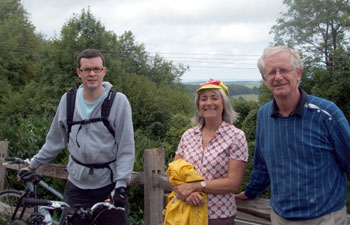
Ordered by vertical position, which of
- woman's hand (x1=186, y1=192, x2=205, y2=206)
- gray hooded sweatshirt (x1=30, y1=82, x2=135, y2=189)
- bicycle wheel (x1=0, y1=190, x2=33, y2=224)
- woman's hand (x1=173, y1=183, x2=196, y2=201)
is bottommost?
bicycle wheel (x1=0, y1=190, x2=33, y2=224)

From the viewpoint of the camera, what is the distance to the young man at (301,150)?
2.08m

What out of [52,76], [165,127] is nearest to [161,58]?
[52,76]

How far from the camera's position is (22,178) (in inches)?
130

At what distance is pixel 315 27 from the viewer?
33562 millimetres

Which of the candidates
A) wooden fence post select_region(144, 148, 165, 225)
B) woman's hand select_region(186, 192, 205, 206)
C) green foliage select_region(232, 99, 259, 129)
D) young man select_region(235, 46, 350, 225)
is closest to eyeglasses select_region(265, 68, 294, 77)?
young man select_region(235, 46, 350, 225)

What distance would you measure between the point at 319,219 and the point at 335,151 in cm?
39

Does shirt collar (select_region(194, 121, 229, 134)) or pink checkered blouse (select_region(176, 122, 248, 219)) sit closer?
pink checkered blouse (select_region(176, 122, 248, 219))

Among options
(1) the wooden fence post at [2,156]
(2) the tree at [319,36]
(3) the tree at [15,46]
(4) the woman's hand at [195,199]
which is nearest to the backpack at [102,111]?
(4) the woman's hand at [195,199]

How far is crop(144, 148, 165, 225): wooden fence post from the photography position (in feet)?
11.3

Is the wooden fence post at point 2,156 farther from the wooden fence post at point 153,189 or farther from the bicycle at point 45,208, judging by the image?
the wooden fence post at point 153,189

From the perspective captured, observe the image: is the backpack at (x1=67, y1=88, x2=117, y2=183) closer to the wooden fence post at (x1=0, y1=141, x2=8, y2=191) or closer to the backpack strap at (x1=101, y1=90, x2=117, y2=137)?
the backpack strap at (x1=101, y1=90, x2=117, y2=137)

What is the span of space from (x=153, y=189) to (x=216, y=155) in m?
1.14

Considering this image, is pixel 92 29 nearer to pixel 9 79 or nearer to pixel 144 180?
pixel 9 79

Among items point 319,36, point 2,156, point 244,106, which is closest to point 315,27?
point 319,36
